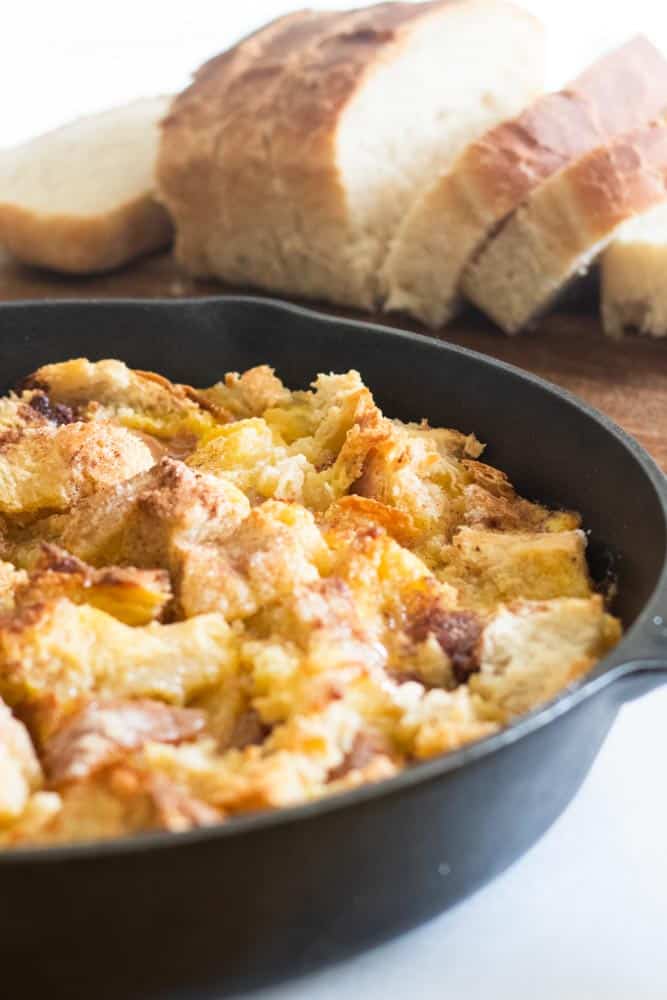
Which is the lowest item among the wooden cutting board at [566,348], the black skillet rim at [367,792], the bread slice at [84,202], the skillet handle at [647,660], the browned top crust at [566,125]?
the wooden cutting board at [566,348]

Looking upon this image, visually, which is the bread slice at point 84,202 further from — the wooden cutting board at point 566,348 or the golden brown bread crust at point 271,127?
the golden brown bread crust at point 271,127

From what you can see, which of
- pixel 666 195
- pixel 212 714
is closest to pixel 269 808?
pixel 212 714

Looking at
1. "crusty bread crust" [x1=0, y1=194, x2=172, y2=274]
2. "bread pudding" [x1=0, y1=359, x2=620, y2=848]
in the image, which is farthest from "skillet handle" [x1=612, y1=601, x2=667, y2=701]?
"crusty bread crust" [x1=0, y1=194, x2=172, y2=274]

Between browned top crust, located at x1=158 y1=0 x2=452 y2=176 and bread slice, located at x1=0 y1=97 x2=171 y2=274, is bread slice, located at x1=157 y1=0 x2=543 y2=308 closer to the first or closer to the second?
browned top crust, located at x1=158 y1=0 x2=452 y2=176

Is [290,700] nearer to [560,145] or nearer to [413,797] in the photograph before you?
[413,797]


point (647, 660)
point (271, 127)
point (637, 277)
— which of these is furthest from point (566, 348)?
point (647, 660)

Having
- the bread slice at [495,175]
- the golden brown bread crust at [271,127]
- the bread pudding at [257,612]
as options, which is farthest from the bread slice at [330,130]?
the bread pudding at [257,612]
